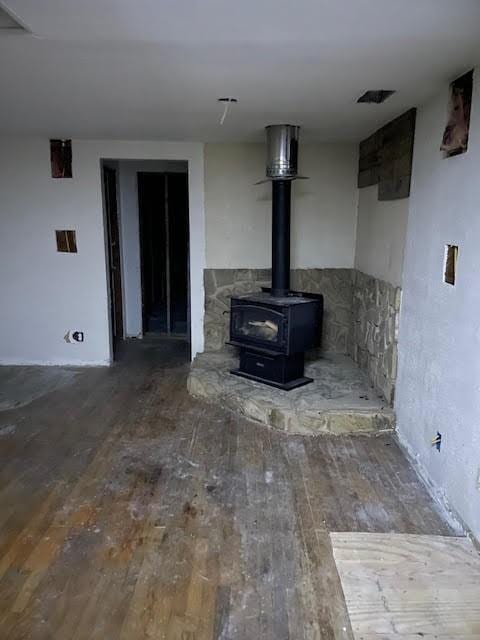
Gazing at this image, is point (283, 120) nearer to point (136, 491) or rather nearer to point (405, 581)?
point (136, 491)

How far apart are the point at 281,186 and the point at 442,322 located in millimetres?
1867

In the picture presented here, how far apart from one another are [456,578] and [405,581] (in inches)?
8.5

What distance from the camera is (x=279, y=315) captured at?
12.0 feet

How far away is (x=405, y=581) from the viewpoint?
197 centimetres

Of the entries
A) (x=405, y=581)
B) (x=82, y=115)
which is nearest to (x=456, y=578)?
(x=405, y=581)

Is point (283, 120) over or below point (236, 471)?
over

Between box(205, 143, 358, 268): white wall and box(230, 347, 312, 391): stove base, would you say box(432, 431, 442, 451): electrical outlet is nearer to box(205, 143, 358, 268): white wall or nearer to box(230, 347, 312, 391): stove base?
box(230, 347, 312, 391): stove base

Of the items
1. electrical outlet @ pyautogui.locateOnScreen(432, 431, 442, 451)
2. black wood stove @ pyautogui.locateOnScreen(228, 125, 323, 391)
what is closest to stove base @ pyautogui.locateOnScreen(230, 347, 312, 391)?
black wood stove @ pyautogui.locateOnScreen(228, 125, 323, 391)

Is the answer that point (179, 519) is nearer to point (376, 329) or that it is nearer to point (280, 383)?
point (280, 383)

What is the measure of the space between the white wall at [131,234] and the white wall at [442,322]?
132 inches

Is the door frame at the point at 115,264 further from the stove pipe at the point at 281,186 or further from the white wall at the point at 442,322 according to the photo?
the white wall at the point at 442,322

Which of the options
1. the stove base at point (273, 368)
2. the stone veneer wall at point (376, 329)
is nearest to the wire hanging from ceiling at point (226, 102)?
the stone veneer wall at point (376, 329)

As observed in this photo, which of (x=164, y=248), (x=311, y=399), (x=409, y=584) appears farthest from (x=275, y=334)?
(x=164, y=248)

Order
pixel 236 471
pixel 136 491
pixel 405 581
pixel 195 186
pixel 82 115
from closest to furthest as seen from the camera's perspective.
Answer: pixel 405 581 < pixel 136 491 < pixel 236 471 < pixel 82 115 < pixel 195 186
